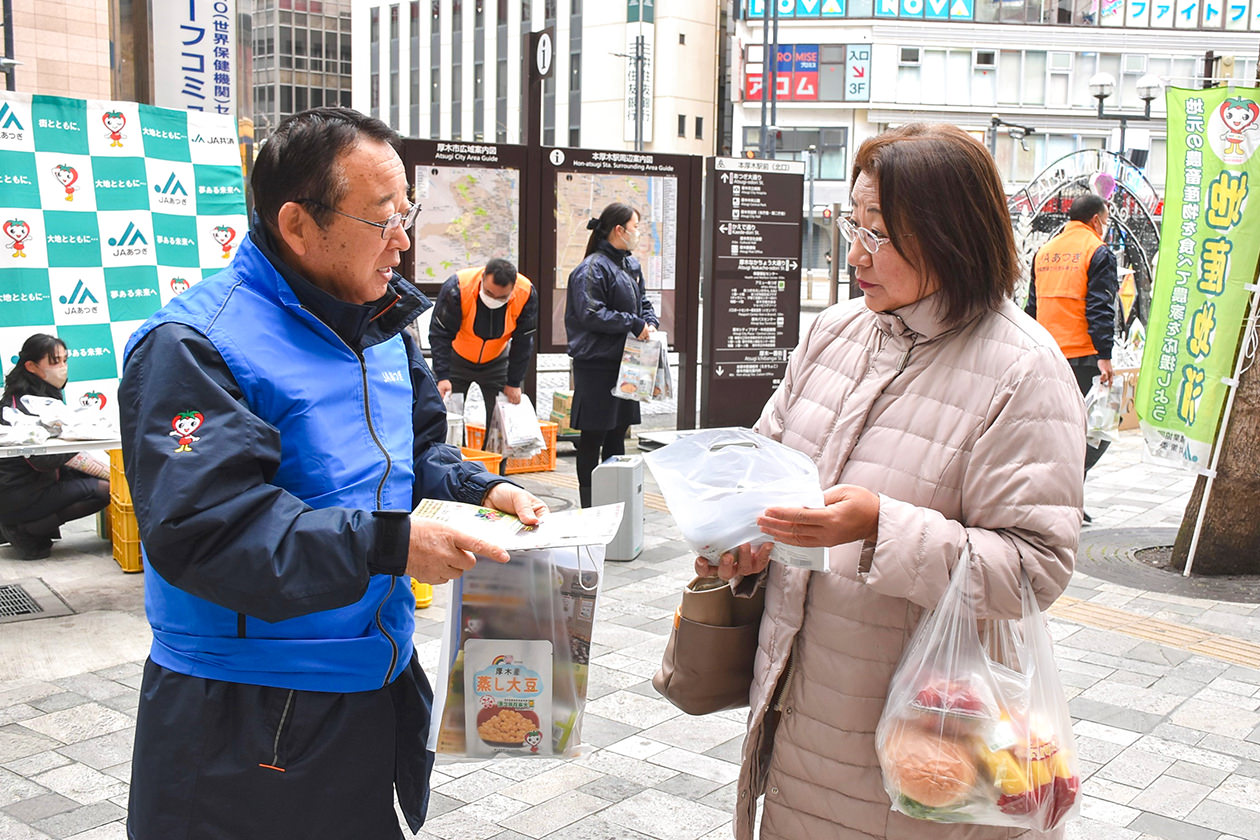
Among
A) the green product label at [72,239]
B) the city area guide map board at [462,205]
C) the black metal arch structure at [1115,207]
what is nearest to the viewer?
the green product label at [72,239]

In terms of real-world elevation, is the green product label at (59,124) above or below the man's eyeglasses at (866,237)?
above

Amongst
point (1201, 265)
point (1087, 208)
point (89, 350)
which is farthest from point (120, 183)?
point (1201, 265)

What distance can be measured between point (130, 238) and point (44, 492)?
1493mm

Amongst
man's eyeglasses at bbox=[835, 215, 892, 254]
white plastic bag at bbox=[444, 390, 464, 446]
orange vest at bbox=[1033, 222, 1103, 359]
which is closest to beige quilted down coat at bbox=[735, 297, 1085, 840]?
man's eyeglasses at bbox=[835, 215, 892, 254]

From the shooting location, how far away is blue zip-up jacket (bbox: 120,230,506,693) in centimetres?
167

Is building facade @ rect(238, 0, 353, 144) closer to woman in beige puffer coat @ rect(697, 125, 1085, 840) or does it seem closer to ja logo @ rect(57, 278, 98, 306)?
ja logo @ rect(57, 278, 98, 306)

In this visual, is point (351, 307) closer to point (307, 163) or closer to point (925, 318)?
point (307, 163)

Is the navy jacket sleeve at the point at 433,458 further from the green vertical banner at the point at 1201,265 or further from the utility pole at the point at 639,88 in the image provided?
the utility pole at the point at 639,88

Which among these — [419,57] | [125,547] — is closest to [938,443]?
[125,547]

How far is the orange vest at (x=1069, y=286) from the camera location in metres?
7.48

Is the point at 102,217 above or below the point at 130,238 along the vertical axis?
above

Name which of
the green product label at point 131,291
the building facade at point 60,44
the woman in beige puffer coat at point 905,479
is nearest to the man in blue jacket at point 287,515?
the woman in beige puffer coat at point 905,479

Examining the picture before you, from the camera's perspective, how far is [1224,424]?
6641 millimetres

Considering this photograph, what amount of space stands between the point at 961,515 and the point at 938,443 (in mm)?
132
